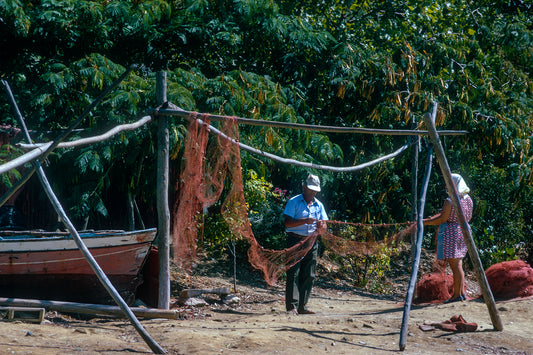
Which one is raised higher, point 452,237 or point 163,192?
point 163,192

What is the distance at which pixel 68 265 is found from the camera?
7043 millimetres

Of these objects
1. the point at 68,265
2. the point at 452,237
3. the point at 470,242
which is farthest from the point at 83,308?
the point at 452,237

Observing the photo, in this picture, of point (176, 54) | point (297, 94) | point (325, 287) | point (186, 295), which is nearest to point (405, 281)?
point (325, 287)

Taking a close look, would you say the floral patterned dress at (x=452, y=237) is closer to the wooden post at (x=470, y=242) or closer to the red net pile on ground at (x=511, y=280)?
the red net pile on ground at (x=511, y=280)

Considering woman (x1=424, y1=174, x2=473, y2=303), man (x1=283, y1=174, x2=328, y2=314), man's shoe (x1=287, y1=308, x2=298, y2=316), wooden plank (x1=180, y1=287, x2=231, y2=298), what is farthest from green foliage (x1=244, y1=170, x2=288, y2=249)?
woman (x1=424, y1=174, x2=473, y2=303)

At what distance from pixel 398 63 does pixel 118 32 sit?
16.3 ft

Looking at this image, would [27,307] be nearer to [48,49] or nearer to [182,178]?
[182,178]

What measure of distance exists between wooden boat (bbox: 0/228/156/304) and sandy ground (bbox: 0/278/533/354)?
41 centimetres

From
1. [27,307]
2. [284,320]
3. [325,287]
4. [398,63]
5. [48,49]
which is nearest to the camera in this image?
[27,307]

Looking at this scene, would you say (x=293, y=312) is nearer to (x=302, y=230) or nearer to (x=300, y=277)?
(x=300, y=277)

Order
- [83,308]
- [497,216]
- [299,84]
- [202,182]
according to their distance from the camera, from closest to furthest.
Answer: [83,308] → [202,182] → [299,84] → [497,216]

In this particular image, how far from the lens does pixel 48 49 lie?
30.8 feet

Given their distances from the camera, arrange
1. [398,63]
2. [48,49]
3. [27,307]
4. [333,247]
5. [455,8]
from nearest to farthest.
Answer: [27,307]
[333,247]
[48,49]
[398,63]
[455,8]

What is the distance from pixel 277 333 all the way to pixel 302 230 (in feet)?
5.35
